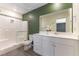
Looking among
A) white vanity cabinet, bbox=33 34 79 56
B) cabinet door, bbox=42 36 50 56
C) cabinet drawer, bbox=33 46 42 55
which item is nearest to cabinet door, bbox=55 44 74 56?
white vanity cabinet, bbox=33 34 79 56

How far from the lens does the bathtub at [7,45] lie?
2.04 meters

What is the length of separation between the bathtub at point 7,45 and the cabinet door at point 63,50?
4.39 feet

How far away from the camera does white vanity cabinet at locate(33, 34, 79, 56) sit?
1345 mm

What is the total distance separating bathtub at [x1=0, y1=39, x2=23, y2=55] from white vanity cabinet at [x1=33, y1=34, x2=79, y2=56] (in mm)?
668

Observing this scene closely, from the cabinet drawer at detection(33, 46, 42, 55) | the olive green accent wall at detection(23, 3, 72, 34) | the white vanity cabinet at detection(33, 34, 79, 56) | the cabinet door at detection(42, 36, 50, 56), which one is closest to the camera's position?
the white vanity cabinet at detection(33, 34, 79, 56)

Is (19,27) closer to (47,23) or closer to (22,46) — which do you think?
(22,46)

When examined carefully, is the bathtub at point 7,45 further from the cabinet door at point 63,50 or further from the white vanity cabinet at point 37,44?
A: the cabinet door at point 63,50

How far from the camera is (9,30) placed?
2219mm

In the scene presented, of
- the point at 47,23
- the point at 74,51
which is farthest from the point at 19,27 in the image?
the point at 74,51

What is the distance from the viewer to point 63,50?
5.07 feet

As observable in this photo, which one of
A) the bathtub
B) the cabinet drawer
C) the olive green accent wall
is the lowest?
the cabinet drawer

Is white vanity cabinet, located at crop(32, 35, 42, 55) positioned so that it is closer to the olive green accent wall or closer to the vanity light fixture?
the olive green accent wall

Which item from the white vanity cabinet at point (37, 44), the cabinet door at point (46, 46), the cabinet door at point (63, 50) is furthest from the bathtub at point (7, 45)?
the cabinet door at point (63, 50)

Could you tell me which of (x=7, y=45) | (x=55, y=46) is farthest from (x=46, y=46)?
(x=7, y=45)
